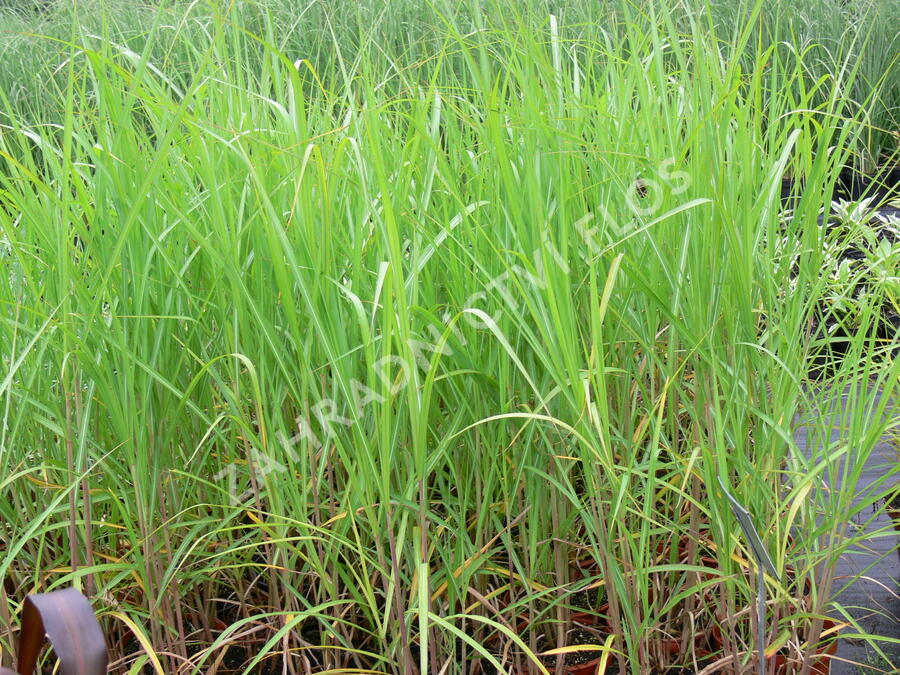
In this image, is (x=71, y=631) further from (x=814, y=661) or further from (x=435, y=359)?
(x=814, y=661)

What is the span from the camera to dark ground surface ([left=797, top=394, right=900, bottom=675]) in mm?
1244

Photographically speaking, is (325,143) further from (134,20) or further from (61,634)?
(134,20)

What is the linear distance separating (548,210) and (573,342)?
0.25m

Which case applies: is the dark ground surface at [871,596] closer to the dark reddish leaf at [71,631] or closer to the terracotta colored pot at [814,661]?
the terracotta colored pot at [814,661]

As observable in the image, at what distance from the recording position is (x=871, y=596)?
1363 millimetres

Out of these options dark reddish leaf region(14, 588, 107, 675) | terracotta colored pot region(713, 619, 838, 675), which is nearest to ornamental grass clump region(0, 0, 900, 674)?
terracotta colored pot region(713, 619, 838, 675)

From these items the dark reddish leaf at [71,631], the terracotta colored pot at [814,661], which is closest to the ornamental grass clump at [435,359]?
the terracotta colored pot at [814,661]

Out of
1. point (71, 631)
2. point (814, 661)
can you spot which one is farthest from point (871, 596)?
point (71, 631)

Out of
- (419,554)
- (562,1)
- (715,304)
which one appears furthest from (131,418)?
(562,1)

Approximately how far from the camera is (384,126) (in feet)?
4.70

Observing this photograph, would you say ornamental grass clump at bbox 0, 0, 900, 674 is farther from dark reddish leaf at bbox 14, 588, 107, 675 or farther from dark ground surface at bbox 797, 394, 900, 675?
dark reddish leaf at bbox 14, 588, 107, 675

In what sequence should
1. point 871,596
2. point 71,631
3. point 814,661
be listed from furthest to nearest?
point 871,596, point 814,661, point 71,631

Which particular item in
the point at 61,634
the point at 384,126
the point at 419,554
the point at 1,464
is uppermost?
the point at 384,126

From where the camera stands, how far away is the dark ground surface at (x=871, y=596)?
4.08 ft
